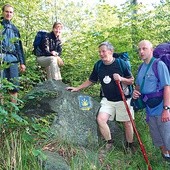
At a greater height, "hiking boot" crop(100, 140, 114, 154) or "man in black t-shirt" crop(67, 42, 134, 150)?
"man in black t-shirt" crop(67, 42, 134, 150)

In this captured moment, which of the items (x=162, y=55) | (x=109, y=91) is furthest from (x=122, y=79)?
(x=162, y=55)

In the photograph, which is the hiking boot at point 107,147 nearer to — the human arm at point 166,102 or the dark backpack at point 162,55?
the human arm at point 166,102

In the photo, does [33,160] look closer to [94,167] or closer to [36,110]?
[94,167]

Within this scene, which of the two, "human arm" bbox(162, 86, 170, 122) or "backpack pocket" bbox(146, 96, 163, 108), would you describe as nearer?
"human arm" bbox(162, 86, 170, 122)

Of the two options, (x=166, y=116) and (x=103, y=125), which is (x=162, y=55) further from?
(x=103, y=125)

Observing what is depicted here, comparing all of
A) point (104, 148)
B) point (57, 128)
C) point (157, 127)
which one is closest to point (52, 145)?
point (57, 128)

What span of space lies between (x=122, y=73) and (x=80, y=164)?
6.24 ft

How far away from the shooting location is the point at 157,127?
5137mm

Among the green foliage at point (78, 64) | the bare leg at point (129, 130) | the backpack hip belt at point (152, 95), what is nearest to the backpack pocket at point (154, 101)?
the backpack hip belt at point (152, 95)

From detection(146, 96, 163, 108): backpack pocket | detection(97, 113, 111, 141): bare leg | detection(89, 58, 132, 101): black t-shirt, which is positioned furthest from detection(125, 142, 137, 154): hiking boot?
detection(146, 96, 163, 108): backpack pocket

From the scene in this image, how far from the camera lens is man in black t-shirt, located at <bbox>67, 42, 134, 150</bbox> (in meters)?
5.56

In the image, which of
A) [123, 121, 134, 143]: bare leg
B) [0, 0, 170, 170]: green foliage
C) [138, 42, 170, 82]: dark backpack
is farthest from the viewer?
[123, 121, 134, 143]: bare leg

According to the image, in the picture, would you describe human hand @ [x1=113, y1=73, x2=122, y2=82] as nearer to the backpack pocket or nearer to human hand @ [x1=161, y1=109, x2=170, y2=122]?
the backpack pocket

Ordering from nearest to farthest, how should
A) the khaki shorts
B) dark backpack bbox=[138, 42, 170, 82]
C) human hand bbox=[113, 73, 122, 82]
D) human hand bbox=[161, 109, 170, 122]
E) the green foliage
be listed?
the green foliage, human hand bbox=[161, 109, 170, 122], dark backpack bbox=[138, 42, 170, 82], human hand bbox=[113, 73, 122, 82], the khaki shorts
